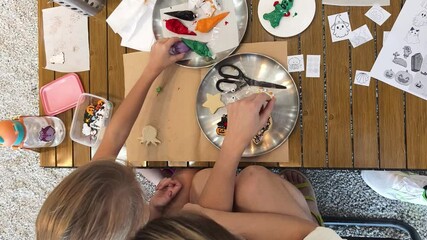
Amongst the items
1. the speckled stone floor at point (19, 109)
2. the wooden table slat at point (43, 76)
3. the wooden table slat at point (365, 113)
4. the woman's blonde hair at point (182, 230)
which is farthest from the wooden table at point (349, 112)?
the speckled stone floor at point (19, 109)

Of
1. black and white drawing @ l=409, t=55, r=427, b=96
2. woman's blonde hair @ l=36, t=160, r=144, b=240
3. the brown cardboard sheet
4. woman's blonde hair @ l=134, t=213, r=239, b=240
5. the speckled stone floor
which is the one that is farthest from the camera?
the speckled stone floor

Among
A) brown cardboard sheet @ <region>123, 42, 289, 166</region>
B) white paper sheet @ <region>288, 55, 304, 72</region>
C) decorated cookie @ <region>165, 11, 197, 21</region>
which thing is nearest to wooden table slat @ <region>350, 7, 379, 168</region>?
white paper sheet @ <region>288, 55, 304, 72</region>

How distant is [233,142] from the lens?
821mm

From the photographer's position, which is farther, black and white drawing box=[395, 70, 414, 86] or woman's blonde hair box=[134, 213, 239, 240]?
black and white drawing box=[395, 70, 414, 86]

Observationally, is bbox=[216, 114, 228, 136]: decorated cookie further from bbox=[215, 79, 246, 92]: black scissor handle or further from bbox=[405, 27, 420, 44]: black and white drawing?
bbox=[405, 27, 420, 44]: black and white drawing

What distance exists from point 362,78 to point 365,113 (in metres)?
0.07

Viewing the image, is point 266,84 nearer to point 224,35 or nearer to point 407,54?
point 224,35

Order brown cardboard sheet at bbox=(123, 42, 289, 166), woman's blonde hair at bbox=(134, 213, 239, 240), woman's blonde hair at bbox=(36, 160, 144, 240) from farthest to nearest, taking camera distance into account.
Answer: brown cardboard sheet at bbox=(123, 42, 289, 166) → woman's blonde hair at bbox=(36, 160, 144, 240) → woman's blonde hair at bbox=(134, 213, 239, 240)

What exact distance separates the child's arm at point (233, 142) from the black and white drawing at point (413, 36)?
29cm

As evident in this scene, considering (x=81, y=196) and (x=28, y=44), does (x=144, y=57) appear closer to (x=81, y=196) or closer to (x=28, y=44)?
(x=81, y=196)

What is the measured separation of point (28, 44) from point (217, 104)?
0.98 m

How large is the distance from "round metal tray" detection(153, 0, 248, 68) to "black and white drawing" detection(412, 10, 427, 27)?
1.09ft

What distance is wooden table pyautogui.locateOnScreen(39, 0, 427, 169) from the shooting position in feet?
2.68

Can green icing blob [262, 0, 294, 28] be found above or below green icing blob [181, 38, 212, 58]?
above
